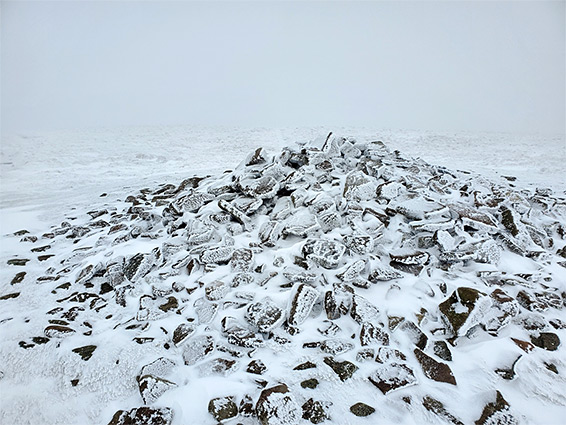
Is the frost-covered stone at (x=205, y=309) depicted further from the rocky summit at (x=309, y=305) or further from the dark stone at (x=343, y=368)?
the dark stone at (x=343, y=368)

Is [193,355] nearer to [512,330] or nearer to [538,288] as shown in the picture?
[512,330]

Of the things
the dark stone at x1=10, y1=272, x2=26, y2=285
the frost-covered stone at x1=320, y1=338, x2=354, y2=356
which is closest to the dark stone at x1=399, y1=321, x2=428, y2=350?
the frost-covered stone at x1=320, y1=338, x2=354, y2=356

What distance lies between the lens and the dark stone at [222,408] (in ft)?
9.93

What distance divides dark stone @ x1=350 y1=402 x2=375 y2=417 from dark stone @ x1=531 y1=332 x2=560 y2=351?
7.72 feet

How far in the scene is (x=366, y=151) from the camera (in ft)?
29.5

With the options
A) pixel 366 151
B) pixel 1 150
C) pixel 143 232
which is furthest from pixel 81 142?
pixel 366 151

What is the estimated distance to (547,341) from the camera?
379 cm

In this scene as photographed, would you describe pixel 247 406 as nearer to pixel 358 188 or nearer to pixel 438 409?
pixel 438 409

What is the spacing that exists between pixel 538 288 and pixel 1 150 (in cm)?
2418

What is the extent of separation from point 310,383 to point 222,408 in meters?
0.94

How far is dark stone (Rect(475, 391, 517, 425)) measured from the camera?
9.76 ft

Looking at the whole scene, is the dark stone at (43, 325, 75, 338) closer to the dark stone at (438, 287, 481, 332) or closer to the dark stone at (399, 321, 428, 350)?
the dark stone at (399, 321, 428, 350)

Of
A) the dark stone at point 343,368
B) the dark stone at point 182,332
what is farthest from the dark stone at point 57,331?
the dark stone at point 343,368

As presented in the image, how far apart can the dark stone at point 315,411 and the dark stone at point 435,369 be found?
1.22 m
